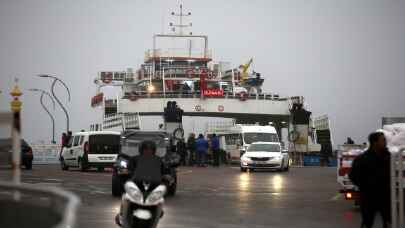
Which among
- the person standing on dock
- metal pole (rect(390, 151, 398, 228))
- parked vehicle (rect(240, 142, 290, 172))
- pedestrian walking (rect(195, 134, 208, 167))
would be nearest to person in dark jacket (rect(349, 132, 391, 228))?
metal pole (rect(390, 151, 398, 228))

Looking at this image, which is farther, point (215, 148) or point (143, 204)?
point (215, 148)

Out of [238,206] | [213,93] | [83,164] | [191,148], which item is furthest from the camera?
[213,93]

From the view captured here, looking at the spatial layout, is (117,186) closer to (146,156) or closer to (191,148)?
(146,156)

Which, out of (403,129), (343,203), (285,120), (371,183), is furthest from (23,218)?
(285,120)

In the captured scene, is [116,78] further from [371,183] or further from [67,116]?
[371,183]

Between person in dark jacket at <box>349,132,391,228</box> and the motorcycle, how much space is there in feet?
7.76

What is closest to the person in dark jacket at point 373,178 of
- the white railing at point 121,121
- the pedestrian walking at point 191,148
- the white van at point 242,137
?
the white van at point 242,137

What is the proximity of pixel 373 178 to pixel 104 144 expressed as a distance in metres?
24.4

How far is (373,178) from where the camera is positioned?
11500 mm

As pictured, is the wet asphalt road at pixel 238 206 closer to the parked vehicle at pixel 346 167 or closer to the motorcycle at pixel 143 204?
the parked vehicle at pixel 346 167

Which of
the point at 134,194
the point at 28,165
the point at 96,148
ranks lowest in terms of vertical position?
the point at 28,165

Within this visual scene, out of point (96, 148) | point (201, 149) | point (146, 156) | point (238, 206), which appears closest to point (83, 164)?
point (96, 148)

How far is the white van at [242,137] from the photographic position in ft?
150

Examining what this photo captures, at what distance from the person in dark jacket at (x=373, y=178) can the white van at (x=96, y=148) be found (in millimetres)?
23422
